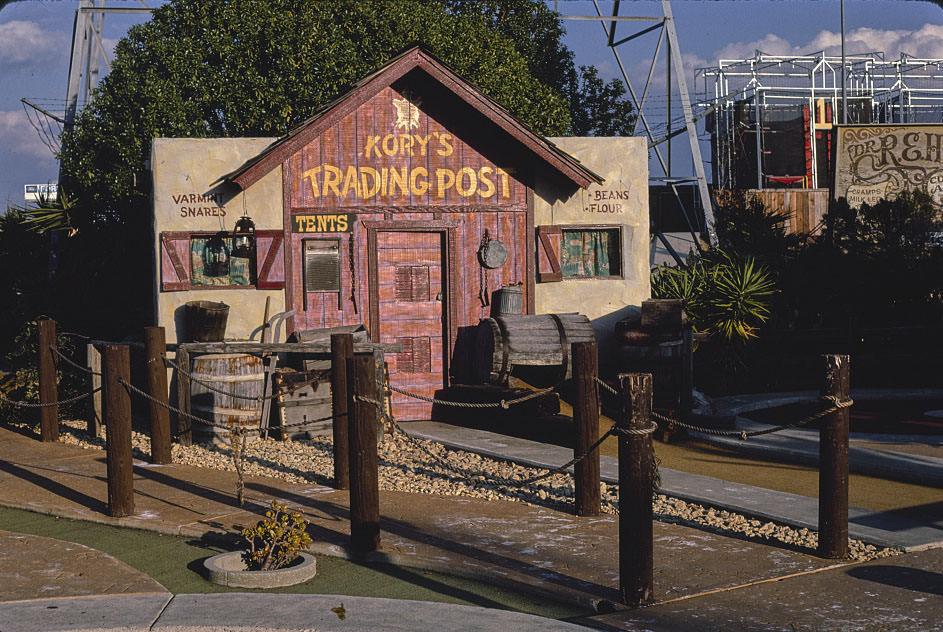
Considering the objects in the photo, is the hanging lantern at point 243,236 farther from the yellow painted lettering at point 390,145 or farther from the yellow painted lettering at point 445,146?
the yellow painted lettering at point 445,146

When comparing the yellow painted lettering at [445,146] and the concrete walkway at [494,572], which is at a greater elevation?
the yellow painted lettering at [445,146]

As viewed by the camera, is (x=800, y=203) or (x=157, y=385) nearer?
(x=157, y=385)

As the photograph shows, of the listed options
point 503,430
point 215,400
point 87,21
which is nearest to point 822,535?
point 503,430

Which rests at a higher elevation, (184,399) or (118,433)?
(118,433)

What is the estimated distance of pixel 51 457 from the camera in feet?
36.1

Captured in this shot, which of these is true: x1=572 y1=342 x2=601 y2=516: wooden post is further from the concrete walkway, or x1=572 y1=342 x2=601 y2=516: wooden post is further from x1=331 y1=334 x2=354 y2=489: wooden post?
x1=331 y1=334 x2=354 y2=489: wooden post

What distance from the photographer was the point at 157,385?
10547 millimetres

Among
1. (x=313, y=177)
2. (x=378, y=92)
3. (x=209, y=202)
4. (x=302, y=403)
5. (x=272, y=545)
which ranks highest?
(x=378, y=92)

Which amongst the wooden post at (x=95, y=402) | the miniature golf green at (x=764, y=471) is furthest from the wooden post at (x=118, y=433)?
the wooden post at (x=95, y=402)

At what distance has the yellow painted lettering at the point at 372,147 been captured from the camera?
13773 mm

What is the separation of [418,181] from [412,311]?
6.23 feet

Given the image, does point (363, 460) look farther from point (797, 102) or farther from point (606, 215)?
point (797, 102)

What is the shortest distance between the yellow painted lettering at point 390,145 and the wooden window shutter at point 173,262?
3044 millimetres

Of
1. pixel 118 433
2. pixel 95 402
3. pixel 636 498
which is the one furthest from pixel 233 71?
pixel 636 498
